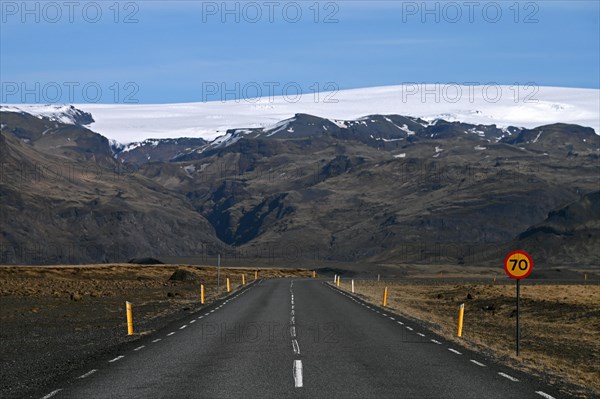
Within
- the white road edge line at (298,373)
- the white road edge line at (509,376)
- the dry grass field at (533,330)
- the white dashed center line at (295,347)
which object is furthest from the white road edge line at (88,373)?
the dry grass field at (533,330)

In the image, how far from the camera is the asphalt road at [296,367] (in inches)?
669

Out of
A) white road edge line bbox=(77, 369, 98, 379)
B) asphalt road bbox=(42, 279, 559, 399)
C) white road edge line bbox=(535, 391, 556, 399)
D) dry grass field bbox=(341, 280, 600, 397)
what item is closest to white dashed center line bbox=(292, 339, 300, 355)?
asphalt road bbox=(42, 279, 559, 399)

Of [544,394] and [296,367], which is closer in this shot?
[544,394]

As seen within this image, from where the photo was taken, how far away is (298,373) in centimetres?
1934

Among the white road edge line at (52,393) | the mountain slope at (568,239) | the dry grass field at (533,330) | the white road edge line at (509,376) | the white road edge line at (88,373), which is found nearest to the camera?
the white road edge line at (52,393)

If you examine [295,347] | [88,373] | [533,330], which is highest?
[88,373]

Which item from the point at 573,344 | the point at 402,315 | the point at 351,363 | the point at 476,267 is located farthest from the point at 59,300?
the point at 476,267

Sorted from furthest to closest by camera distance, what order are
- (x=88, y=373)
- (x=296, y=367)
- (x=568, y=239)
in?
(x=568, y=239), (x=296, y=367), (x=88, y=373)

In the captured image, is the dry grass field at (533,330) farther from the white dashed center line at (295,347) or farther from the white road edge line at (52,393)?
the white road edge line at (52,393)

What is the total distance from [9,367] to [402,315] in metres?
23.2

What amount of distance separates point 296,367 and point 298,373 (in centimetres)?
111

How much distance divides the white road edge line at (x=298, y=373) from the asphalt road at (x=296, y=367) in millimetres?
26

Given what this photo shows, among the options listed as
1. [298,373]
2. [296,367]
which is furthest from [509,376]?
[296,367]

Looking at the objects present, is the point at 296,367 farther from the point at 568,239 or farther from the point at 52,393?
the point at 568,239
